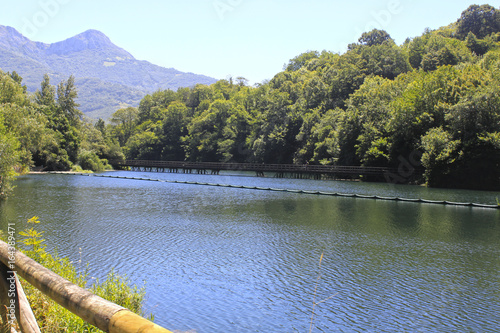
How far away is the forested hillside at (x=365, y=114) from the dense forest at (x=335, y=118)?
0.73 ft

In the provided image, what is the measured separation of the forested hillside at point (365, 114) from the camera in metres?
52.1

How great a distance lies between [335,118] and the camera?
80.6 meters

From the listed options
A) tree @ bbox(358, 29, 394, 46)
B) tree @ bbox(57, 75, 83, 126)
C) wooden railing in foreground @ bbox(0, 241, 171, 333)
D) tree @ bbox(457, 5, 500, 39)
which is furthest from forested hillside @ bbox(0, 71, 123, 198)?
tree @ bbox(457, 5, 500, 39)

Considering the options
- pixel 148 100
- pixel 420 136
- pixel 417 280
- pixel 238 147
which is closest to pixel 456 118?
pixel 420 136

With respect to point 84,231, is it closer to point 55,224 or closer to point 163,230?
point 55,224

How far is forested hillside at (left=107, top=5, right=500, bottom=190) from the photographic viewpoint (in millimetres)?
52094

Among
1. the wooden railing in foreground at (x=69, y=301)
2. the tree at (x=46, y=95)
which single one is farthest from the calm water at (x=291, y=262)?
the tree at (x=46, y=95)

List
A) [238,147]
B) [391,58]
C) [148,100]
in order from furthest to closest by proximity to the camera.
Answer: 1. [148,100]
2. [238,147]
3. [391,58]

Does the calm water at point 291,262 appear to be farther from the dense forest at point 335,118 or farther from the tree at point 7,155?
the dense forest at point 335,118

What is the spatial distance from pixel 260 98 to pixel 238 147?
18.1 meters

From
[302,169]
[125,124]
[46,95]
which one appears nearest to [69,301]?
[302,169]

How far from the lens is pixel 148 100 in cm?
15088

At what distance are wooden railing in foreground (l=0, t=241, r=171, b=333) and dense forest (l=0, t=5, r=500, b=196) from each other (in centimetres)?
2741

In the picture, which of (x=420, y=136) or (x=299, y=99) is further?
(x=299, y=99)
